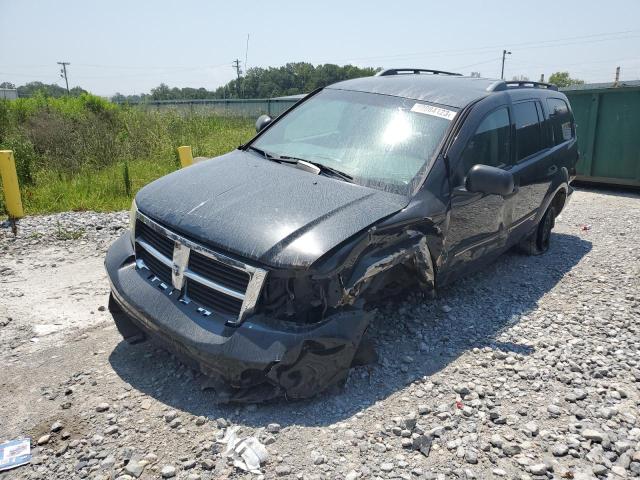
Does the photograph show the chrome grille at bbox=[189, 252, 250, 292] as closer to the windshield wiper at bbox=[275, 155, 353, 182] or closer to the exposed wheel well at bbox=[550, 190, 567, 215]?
the windshield wiper at bbox=[275, 155, 353, 182]

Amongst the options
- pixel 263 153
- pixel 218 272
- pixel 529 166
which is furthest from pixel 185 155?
pixel 218 272

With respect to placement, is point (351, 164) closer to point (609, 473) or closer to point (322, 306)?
point (322, 306)

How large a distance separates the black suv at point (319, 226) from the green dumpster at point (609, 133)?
5917 mm

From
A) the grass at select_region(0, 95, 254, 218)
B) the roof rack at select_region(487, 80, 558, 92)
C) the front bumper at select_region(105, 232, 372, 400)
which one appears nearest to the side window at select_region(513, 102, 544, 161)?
the roof rack at select_region(487, 80, 558, 92)

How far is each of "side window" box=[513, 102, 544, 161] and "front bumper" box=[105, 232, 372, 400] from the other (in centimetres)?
274

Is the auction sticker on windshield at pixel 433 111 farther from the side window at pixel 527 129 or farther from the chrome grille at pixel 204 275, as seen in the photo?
the chrome grille at pixel 204 275

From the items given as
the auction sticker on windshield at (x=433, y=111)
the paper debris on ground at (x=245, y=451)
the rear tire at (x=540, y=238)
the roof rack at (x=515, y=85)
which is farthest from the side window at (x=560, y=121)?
the paper debris on ground at (x=245, y=451)

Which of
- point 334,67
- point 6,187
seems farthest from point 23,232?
point 334,67

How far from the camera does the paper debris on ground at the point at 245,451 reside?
8.23ft

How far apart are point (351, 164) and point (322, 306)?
1.26m

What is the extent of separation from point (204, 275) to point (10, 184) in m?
4.93

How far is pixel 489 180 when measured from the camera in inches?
138

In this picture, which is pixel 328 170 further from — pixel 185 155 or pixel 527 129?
pixel 185 155

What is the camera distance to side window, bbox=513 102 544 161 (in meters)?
4.71
